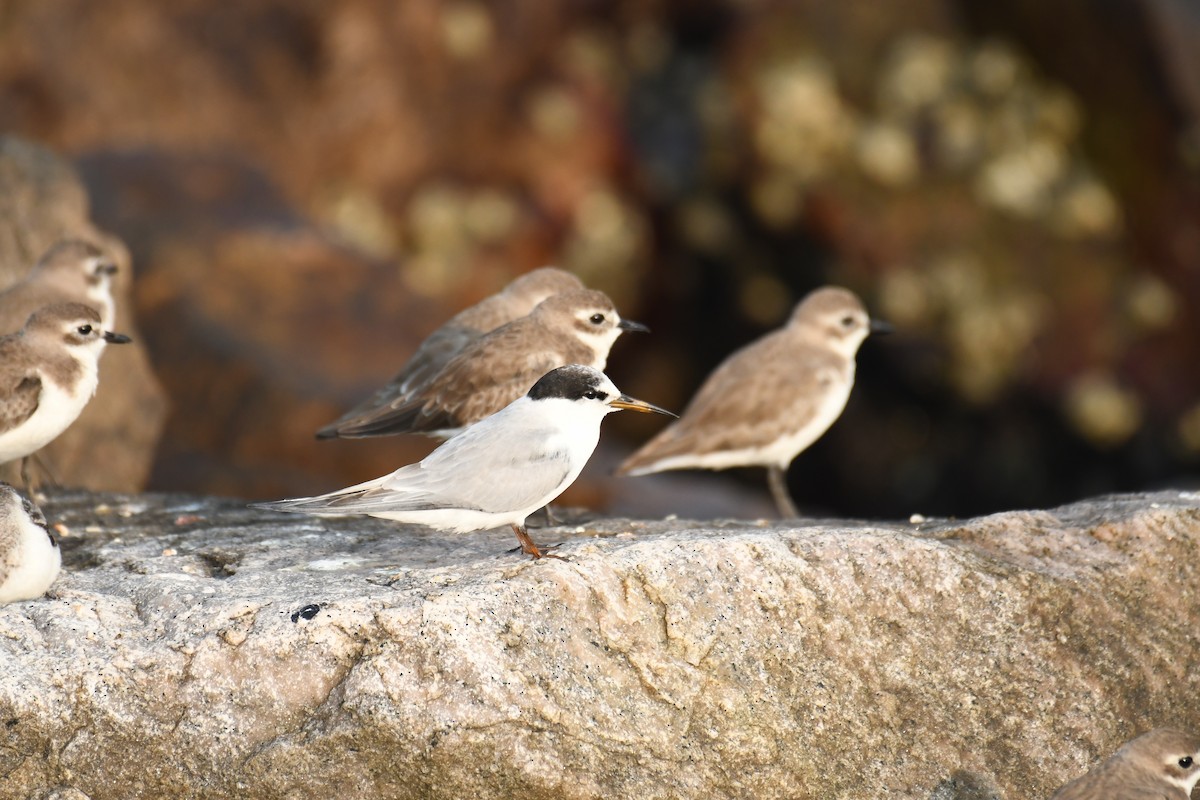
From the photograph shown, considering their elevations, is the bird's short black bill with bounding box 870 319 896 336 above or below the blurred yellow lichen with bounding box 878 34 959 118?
below

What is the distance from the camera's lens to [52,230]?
1104cm

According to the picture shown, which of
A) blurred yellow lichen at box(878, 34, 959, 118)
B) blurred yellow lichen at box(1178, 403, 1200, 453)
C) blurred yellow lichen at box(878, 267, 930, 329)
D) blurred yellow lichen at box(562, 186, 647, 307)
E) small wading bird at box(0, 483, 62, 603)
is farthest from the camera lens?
blurred yellow lichen at box(562, 186, 647, 307)

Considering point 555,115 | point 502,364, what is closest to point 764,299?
point 555,115

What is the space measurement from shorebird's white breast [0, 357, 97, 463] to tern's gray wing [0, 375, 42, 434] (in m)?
0.02

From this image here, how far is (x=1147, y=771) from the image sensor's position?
5531 millimetres

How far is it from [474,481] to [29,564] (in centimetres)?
188

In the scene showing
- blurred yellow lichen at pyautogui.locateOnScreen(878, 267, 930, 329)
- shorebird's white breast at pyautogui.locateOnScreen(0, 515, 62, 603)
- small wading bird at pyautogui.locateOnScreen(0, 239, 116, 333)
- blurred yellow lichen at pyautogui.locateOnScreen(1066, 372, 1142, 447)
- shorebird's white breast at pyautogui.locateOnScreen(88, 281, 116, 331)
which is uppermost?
small wading bird at pyautogui.locateOnScreen(0, 239, 116, 333)

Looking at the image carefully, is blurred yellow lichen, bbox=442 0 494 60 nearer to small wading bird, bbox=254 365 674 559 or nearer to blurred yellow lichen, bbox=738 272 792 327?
blurred yellow lichen, bbox=738 272 792 327

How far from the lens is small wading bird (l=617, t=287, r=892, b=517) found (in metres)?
9.96

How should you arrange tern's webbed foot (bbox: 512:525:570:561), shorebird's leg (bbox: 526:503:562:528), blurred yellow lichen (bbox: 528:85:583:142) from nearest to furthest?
tern's webbed foot (bbox: 512:525:570:561) → shorebird's leg (bbox: 526:503:562:528) → blurred yellow lichen (bbox: 528:85:583:142)

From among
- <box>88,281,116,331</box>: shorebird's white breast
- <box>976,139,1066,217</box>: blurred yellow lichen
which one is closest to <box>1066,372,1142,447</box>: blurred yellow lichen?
<box>976,139,1066,217</box>: blurred yellow lichen

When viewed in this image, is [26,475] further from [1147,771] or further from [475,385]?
[1147,771]

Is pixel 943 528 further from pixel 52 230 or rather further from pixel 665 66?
pixel 665 66

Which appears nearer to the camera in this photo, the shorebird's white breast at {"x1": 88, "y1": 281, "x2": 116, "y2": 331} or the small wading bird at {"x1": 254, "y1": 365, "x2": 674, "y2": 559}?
the small wading bird at {"x1": 254, "y1": 365, "x2": 674, "y2": 559}
